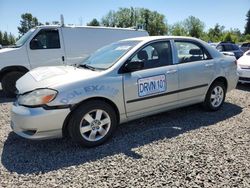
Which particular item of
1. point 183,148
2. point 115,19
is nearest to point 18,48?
point 183,148

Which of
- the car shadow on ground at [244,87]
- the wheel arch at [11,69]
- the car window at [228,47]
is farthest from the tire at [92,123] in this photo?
the car window at [228,47]

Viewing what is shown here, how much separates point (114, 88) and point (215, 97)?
2.55 m

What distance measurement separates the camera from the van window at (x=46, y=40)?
7.35m

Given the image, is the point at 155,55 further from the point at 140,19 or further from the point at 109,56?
the point at 140,19

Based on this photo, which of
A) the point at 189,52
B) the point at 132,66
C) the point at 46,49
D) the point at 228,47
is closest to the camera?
the point at 132,66

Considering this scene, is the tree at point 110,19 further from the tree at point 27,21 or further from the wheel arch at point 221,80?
the wheel arch at point 221,80

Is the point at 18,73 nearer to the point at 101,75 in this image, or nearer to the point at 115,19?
the point at 101,75

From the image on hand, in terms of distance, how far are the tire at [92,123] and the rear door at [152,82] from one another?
1.20ft

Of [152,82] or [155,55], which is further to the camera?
[155,55]

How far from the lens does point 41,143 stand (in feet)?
13.0

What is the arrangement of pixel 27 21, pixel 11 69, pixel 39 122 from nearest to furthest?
pixel 39 122 < pixel 11 69 < pixel 27 21

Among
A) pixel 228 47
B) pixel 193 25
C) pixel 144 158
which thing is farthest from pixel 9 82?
pixel 193 25

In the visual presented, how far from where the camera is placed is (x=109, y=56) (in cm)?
435

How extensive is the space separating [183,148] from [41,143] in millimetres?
2187
